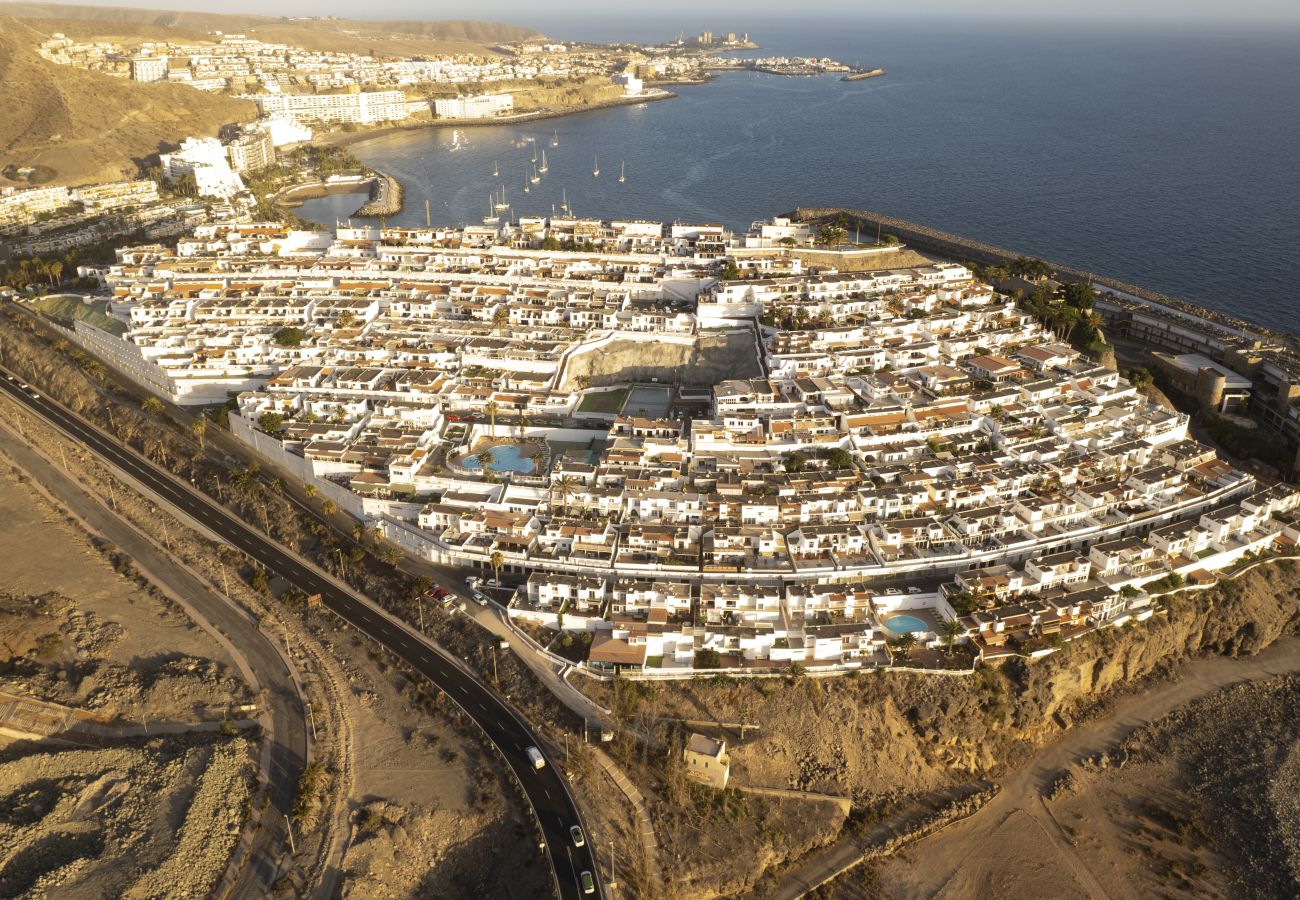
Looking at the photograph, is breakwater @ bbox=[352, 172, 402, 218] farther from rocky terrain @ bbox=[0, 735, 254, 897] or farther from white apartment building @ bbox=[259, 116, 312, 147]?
rocky terrain @ bbox=[0, 735, 254, 897]

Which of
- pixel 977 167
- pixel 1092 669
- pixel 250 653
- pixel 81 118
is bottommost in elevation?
pixel 1092 669

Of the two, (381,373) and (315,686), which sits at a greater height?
(381,373)

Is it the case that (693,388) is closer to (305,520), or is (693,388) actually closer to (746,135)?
(305,520)

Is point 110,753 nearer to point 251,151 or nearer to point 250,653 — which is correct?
point 250,653

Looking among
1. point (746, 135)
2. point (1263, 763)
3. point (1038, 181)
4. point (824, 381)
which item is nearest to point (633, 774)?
point (1263, 763)

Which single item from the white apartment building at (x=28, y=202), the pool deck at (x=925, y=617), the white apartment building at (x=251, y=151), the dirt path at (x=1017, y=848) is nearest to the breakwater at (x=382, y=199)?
the white apartment building at (x=251, y=151)

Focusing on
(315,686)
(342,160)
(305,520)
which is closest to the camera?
(315,686)

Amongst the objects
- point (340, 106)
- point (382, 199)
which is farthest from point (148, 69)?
point (382, 199)
